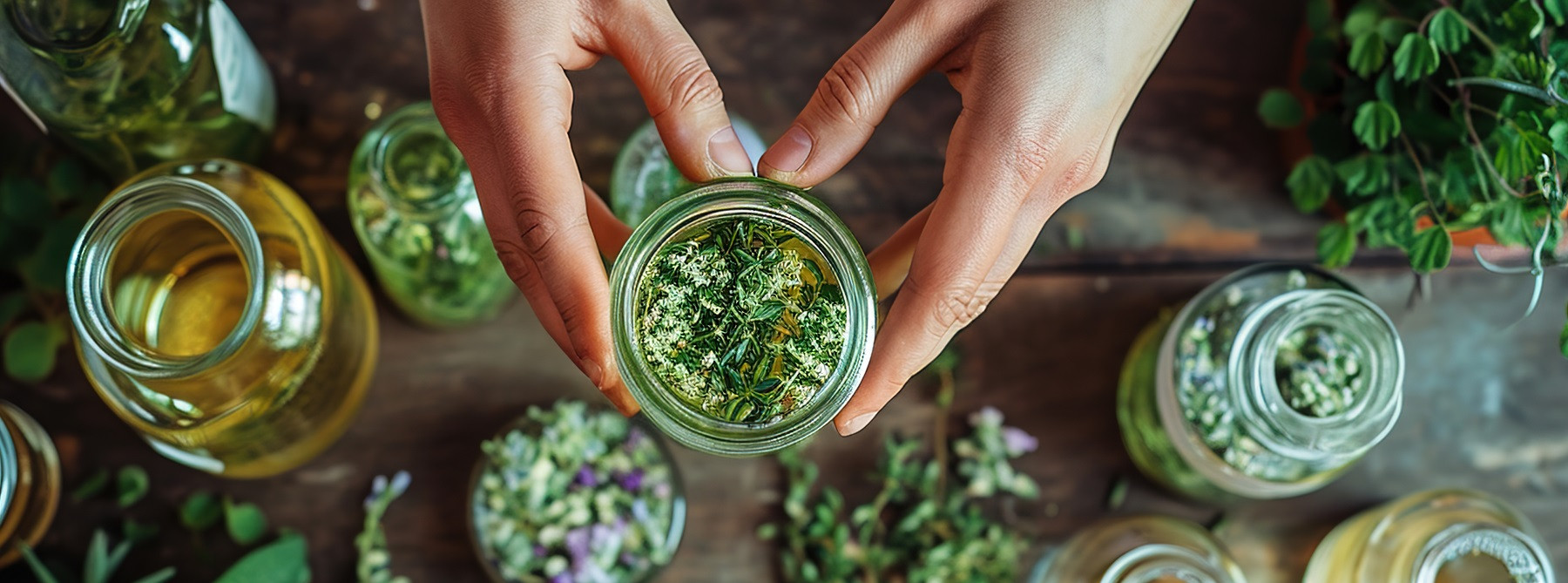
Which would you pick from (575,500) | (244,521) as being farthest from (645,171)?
(244,521)

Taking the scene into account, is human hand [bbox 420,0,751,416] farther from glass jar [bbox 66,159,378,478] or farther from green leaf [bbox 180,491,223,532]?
green leaf [bbox 180,491,223,532]

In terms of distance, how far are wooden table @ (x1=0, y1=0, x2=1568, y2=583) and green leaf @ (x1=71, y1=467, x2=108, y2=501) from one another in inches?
0.5

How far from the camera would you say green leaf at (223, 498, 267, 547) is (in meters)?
0.98

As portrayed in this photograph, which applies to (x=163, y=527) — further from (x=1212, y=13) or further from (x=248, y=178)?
(x=1212, y=13)

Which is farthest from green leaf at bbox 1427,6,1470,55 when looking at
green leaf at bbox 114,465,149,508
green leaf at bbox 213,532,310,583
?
green leaf at bbox 114,465,149,508

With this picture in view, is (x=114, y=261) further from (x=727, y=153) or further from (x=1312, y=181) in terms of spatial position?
(x=1312, y=181)

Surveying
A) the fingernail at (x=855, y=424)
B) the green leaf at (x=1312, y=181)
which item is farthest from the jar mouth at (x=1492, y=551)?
the fingernail at (x=855, y=424)

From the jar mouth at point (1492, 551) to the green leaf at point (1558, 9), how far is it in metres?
0.47

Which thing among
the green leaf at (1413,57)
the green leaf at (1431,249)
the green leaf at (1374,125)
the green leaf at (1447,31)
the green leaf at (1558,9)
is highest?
the green leaf at (1558,9)

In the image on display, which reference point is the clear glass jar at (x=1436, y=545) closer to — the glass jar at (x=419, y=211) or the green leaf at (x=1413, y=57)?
the green leaf at (x=1413, y=57)

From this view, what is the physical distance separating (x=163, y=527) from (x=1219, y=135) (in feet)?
4.03

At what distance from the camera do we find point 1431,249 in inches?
33.2

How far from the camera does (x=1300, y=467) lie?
92 centimetres

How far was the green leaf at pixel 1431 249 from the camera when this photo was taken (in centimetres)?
84
